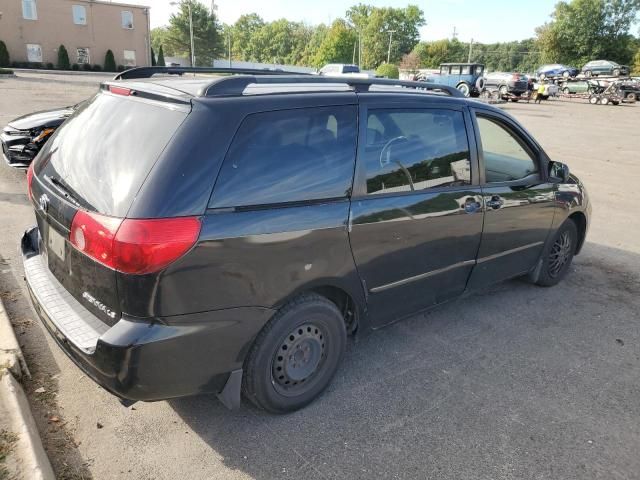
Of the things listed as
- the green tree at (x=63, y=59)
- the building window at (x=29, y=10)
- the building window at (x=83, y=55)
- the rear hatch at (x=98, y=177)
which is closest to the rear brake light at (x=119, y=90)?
the rear hatch at (x=98, y=177)

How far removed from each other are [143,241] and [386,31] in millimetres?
122648

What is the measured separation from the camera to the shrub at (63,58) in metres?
44.9

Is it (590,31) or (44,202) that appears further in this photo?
(590,31)

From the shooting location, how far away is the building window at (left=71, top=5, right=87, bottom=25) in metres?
47.3

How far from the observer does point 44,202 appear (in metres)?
2.68

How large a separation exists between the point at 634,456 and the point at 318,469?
66.6 inches

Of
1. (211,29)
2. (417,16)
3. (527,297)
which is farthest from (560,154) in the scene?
(417,16)

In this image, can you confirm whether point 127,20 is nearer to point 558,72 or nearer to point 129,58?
point 129,58

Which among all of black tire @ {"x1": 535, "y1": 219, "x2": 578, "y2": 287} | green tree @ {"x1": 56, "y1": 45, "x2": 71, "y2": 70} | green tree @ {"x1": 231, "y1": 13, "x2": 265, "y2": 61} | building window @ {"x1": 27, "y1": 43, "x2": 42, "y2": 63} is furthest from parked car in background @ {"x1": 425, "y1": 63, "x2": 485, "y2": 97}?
green tree @ {"x1": 231, "y1": 13, "x2": 265, "y2": 61}

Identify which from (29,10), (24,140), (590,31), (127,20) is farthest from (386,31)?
(24,140)

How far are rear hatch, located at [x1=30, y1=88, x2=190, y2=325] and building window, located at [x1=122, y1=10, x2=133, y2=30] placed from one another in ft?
179

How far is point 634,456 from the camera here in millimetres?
2623

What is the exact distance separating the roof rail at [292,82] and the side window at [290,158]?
0.68 ft

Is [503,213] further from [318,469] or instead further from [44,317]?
[44,317]
